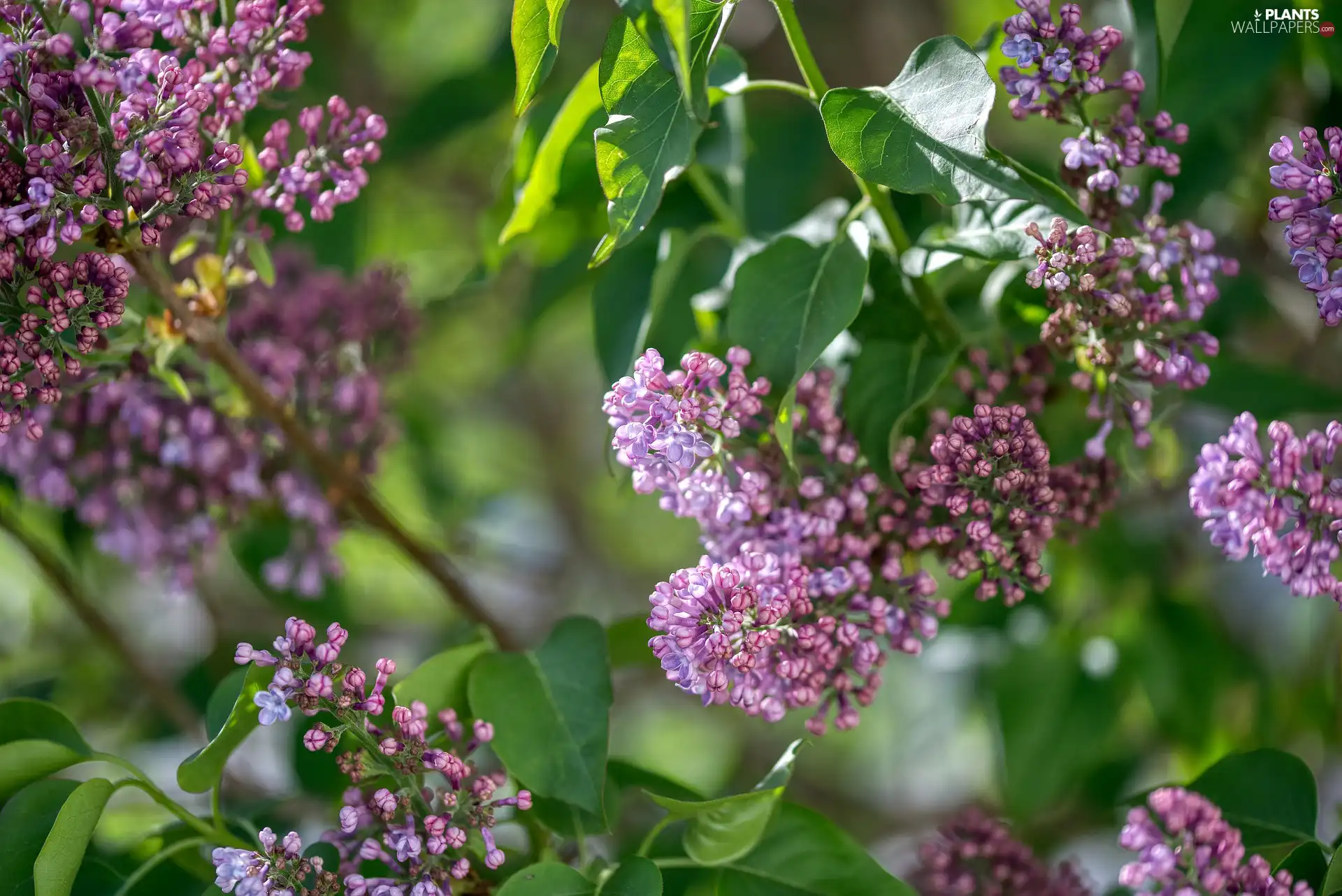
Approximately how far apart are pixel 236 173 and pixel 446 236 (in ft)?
6.20

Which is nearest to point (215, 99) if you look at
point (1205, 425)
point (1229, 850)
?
point (1229, 850)

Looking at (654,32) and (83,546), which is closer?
(654,32)

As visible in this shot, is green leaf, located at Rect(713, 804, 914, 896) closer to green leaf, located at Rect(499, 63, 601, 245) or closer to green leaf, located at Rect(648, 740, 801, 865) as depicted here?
green leaf, located at Rect(648, 740, 801, 865)

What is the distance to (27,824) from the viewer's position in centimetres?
94

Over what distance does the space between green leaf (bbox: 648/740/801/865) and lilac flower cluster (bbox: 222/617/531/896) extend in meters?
0.14

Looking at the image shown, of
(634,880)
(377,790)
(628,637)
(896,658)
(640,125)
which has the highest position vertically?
(640,125)

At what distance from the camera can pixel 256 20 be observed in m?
0.95

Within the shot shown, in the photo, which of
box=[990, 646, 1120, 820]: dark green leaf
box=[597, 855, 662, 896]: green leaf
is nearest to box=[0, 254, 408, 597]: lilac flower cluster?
box=[597, 855, 662, 896]: green leaf

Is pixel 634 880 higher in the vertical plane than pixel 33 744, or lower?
lower

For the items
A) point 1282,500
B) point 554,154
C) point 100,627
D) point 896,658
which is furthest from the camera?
point 896,658

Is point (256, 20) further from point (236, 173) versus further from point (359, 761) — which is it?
point (359, 761)

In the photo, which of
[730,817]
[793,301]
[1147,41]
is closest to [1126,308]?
[793,301]

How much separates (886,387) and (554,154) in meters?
0.41

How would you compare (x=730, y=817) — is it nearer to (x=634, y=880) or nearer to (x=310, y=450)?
(x=634, y=880)
